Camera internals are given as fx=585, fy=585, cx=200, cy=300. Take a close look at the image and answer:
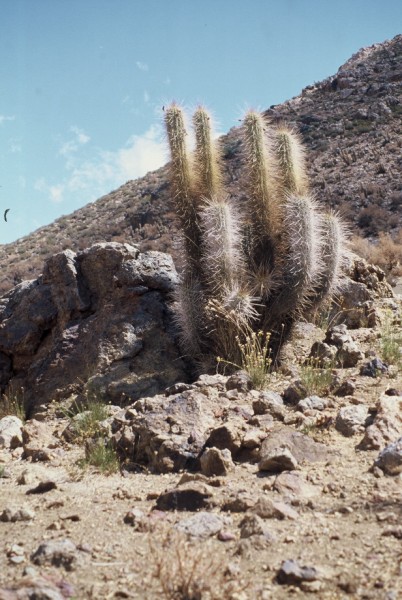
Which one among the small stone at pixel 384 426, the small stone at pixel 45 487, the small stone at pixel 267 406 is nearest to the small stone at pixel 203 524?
the small stone at pixel 45 487

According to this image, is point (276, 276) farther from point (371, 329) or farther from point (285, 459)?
point (285, 459)

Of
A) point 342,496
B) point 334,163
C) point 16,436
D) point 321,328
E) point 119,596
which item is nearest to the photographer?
point 119,596

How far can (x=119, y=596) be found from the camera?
2.37 m

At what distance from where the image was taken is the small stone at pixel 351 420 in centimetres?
414

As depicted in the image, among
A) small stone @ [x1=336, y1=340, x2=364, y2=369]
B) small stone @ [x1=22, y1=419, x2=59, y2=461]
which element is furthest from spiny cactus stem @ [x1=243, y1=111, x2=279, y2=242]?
small stone @ [x1=22, y1=419, x2=59, y2=461]

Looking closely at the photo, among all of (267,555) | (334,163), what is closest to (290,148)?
(267,555)

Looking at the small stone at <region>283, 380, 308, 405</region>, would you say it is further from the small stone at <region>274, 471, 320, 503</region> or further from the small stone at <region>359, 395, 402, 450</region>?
the small stone at <region>274, 471, 320, 503</region>

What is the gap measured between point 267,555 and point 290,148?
233 inches

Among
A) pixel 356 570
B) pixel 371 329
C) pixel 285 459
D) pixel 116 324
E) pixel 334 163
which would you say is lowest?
pixel 356 570

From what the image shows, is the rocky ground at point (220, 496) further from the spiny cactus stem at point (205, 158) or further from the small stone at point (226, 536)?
the spiny cactus stem at point (205, 158)

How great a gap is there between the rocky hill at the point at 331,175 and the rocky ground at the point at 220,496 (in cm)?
1294

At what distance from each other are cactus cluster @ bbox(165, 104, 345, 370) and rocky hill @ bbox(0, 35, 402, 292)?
9434mm

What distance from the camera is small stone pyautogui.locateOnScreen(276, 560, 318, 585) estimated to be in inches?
93.7

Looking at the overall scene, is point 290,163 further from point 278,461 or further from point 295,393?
point 278,461
